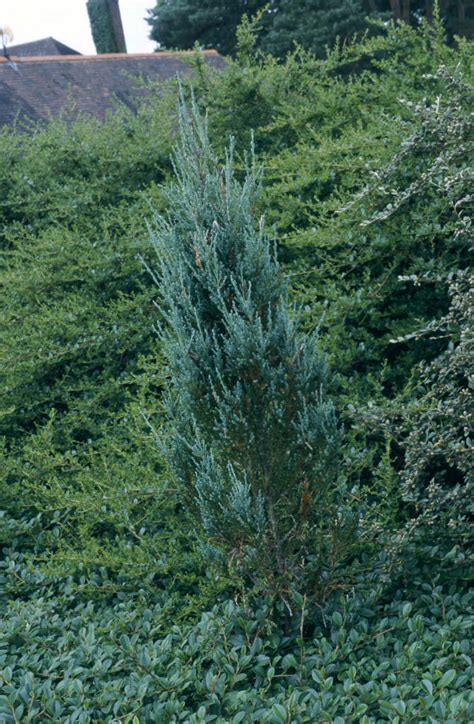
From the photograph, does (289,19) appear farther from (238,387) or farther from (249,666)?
(249,666)

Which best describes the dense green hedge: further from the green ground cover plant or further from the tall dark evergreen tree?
the tall dark evergreen tree

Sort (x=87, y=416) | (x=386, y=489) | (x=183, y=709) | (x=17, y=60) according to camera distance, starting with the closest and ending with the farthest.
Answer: (x=183, y=709) → (x=386, y=489) → (x=87, y=416) → (x=17, y=60)

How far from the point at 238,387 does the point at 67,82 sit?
49.6 ft

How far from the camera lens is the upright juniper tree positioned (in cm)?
288

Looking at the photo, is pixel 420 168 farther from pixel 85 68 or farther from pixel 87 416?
pixel 85 68

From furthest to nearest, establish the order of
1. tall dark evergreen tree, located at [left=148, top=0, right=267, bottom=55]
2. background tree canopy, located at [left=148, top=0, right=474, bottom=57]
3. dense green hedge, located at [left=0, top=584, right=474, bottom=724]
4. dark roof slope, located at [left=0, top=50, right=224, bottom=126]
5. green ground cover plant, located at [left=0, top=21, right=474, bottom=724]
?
1. tall dark evergreen tree, located at [left=148, top=0, right=267, bottom=55]
2. background tree canopy, located at [left=148, top=0, right=474, bottom=57]
3. dark roof slope, located at [left=0, top=50, right=224, bottom=126]
4. green ground cover plant, located at [left=0, top=21, right=474, bottom=724]
5. dense green hedge, located at [left=0, top=584, right=474, bottom=724]

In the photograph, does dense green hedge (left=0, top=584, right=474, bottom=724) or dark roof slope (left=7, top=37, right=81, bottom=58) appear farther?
dark roof slope (left=7, top=37, right=81, bottom=58)

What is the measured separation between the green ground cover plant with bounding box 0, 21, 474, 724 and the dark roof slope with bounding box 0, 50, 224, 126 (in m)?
10.4

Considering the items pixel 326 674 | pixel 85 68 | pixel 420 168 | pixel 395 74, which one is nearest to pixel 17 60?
pixel 85 68

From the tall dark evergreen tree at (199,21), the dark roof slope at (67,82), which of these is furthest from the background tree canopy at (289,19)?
the dark roof slope at (67,82)

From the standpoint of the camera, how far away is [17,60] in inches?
624

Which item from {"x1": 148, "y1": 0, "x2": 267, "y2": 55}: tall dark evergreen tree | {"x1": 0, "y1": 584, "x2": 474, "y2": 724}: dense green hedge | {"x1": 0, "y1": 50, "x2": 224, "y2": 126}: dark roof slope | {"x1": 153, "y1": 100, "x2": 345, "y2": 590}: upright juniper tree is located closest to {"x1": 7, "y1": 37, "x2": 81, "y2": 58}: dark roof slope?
{"x1": 148, "y1": 0, "x2": 267, "y2": 55}: tall dark evergreen tree

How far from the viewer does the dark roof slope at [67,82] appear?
15.0m

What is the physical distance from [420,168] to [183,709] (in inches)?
125
